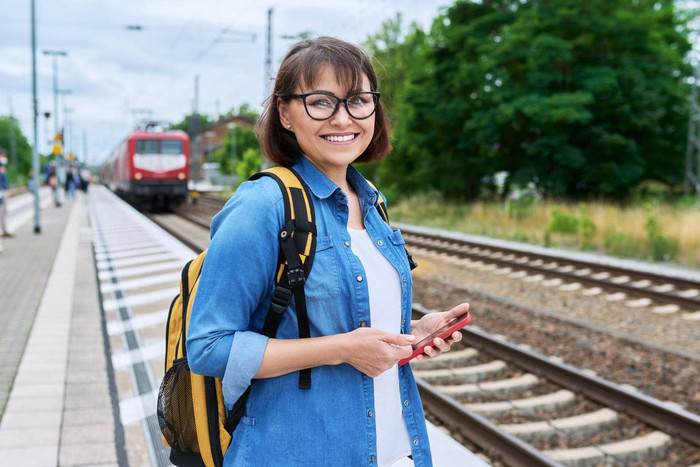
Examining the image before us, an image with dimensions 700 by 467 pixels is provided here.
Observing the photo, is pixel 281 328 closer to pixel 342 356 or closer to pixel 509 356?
pixel 342 356

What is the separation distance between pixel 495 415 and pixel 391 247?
11.6 feet

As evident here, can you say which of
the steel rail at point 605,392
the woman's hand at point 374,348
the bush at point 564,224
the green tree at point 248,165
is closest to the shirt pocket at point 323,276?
the woman's hand at point 374,348

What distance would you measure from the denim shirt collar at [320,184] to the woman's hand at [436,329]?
36cm

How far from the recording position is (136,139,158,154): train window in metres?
25.5

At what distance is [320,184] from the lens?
5.37 feet

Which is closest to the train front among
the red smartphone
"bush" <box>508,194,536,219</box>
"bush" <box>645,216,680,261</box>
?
"bush" <box>508,194,536,219</box>

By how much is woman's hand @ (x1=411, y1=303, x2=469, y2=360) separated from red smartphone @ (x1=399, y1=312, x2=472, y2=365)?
10 mm

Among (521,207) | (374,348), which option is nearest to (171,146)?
(521,207)

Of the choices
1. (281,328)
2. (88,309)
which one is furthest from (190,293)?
(88,309)

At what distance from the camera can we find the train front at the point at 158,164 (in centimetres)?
2538

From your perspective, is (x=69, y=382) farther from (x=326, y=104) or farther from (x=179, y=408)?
(x=326, y=104)

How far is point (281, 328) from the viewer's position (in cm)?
152

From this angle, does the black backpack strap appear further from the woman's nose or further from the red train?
the red train

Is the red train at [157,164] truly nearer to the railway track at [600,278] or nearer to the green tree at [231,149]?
the railway track at [600,278]
